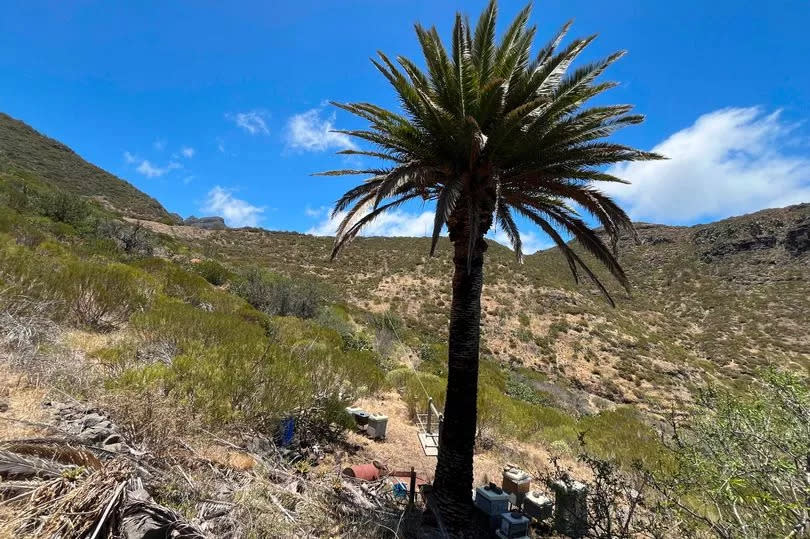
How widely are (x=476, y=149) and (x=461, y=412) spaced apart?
3.60 meters

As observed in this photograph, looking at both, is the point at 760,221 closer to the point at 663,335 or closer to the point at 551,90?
the point at 663,335

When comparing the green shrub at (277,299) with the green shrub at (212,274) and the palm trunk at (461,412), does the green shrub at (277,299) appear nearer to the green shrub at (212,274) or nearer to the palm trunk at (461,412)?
the green shrub at (212,274)

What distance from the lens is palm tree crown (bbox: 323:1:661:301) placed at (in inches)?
226

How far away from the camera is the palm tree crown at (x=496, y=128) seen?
5.75 metres

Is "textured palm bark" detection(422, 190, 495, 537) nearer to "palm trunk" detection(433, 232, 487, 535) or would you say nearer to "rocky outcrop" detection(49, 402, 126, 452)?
"palm trunk" detection(433, 232, 487, 535)

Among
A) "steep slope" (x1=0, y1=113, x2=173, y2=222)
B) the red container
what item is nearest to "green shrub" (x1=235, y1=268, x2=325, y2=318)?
the red container

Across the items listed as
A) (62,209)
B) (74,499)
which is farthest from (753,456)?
(62,209)

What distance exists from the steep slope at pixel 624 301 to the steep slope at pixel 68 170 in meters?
8.28

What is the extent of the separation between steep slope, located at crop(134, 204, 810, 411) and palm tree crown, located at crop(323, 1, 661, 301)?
57.0ft

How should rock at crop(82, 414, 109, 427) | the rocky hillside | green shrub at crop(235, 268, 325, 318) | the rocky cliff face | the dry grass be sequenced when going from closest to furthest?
the dry grass
rock at crop(82, 414, 109, 427)
green shrub at crop(235, 268, 325, 318)
the rocky hillside
the rocky cliff face

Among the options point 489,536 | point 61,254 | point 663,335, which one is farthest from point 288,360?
point 663,335

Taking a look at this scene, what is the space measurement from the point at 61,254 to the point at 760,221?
2412 inches

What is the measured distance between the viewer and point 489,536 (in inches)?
229

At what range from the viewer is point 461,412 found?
19.1ft
